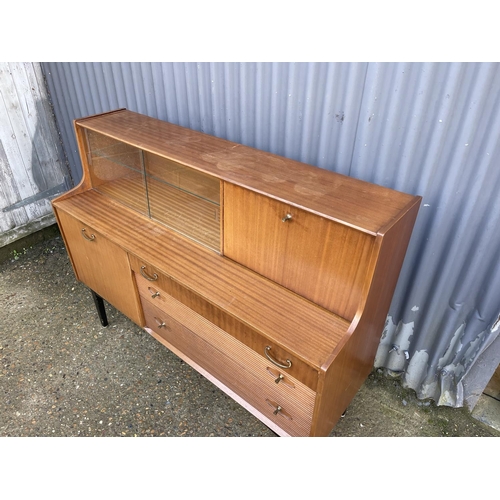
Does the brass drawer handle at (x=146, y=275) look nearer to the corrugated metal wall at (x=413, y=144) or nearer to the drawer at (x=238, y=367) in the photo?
the drawer at (x=238, y=367)

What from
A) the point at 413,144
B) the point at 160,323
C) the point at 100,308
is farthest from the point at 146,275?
the point at 413,144

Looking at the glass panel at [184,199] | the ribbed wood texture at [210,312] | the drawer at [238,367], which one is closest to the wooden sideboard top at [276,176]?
the glass panel at [184,199]

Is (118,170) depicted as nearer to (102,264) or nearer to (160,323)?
(102,264)

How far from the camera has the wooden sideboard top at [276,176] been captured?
1.52 metres

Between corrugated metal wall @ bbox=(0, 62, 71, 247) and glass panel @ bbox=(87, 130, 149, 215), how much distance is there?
4.73ft

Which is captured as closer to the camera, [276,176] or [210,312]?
[276,176]

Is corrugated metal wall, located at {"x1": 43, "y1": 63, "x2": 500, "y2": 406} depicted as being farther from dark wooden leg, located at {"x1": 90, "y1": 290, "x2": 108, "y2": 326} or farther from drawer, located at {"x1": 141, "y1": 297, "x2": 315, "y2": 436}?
dark wooden leg, located at {"x1": 90, "y1": 290, "x2": 108, "y2": 326}

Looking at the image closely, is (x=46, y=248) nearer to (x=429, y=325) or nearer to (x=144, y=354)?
(x=144, y=354)

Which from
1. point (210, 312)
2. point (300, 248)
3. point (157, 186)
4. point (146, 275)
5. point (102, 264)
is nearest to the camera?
point (300, 248)

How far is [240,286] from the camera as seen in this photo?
1.84 meters

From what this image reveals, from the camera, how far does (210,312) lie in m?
1.88

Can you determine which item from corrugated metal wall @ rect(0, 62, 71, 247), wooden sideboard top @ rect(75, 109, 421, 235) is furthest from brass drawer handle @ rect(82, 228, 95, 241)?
corrugated metal wall @ rect(0, 62, 71, 247)

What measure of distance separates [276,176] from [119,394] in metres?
1.78

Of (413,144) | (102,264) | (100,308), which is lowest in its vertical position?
(100,308)
